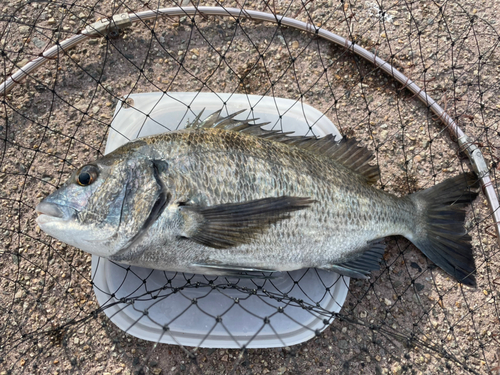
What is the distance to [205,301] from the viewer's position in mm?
1814

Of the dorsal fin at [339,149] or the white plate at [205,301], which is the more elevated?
the dorsal fin at [339,149]

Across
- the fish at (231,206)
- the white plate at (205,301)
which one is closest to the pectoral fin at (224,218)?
the fish at (231,206)

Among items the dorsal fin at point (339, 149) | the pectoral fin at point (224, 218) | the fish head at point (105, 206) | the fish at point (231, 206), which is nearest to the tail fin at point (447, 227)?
the fish at point (231, 206)

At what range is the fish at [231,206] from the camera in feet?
4.58

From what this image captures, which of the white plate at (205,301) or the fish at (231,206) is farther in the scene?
the white plate at (205,301)

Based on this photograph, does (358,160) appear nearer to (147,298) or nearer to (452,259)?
(452,259)

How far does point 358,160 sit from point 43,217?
1.49 metres

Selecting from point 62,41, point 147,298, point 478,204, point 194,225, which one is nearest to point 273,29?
point 62,41

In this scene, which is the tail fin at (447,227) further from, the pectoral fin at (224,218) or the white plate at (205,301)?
the pectoral fin at (224,218)

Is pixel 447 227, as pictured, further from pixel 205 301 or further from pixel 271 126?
pixel 205 301

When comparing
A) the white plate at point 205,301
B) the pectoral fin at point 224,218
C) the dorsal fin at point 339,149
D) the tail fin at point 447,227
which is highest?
the dorsal fin at point 339,149

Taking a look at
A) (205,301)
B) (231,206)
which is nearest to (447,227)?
(231,206)

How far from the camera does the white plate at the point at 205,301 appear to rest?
175 cm

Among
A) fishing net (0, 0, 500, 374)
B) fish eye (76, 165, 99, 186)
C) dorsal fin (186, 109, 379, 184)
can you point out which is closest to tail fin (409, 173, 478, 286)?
fishing net (0, 0, 500, 374)
